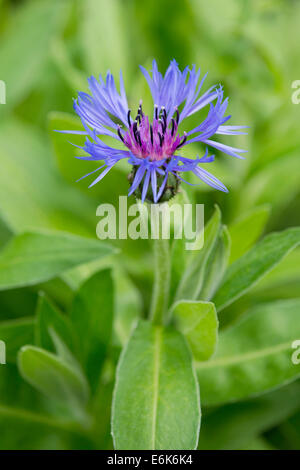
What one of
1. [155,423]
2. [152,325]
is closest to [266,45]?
[152,325]

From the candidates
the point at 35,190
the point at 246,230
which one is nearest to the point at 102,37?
the point at 35,190

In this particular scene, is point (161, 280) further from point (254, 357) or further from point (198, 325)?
point (254, 357)

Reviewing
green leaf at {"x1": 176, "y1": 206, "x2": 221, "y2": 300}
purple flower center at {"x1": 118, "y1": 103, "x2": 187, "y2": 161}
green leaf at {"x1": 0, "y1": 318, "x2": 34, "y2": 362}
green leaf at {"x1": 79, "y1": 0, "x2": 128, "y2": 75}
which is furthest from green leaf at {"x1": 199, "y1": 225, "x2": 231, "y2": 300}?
green leaf at {"x1": 79, "y1": 0, "x2": 128, "y2": 75}

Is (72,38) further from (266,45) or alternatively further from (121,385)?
(121,385)

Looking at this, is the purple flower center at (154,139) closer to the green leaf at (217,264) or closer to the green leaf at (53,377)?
the green leaf at (217,264)

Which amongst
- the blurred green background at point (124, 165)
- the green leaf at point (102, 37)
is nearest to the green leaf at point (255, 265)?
the blurred green background at point (124, 165)
